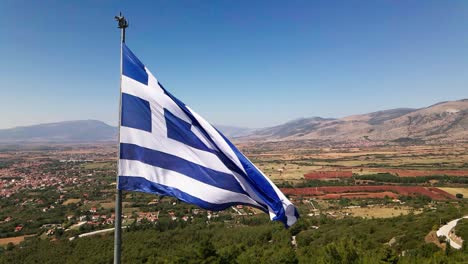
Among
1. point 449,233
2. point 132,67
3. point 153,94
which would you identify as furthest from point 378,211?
point 132,67

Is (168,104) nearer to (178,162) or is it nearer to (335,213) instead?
(178,162)

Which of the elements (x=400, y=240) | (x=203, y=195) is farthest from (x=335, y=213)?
(x=203, y=195)

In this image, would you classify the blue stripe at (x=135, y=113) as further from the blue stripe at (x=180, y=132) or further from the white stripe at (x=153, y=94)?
the blue stripe at (x=180, y=132)

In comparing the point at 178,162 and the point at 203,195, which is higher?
the point at 178,162

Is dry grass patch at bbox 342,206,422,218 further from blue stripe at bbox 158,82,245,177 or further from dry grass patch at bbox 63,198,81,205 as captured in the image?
dry grass patch at bbox 63,198,81,205

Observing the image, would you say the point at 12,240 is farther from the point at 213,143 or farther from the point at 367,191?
the point at 367,191

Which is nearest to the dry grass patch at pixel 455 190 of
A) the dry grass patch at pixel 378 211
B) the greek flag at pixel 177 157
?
the dry grass patch at pixel 378 211
